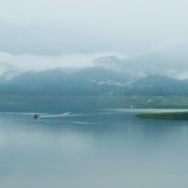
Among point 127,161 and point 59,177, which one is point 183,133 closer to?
point 127,161

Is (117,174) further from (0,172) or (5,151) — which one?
(5,151)

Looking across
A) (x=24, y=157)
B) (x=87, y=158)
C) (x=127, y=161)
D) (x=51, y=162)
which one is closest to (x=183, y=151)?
(x=127, y=161)

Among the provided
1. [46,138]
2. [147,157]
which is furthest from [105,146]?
[46,138]

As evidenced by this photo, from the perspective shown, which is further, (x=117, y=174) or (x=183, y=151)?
(x=183, y=151)

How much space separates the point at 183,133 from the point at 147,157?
33.2 meters

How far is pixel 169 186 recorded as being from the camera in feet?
131

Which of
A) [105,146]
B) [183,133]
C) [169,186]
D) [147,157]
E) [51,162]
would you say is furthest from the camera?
[183,133]

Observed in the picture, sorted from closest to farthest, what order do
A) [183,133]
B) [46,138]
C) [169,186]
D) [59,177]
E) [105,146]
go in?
1. [169,186]
2. [59,177]
3. [105,146]
4. [46,138]
5. [183,133]

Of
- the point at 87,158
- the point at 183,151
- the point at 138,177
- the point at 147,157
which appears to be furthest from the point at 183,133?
the point at 138,177

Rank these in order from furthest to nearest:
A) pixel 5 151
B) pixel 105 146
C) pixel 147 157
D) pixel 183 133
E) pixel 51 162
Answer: pixel 183 133, pixel 105 146, pixel 5 151, pixel 147 157, pixel 51 162

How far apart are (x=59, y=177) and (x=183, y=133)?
50.9m

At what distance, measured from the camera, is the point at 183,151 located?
60.4 meters

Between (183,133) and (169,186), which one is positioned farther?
(183,133)

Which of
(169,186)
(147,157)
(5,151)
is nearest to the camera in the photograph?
(169,186)
